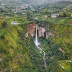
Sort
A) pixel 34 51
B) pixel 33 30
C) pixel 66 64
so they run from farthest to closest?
pixel 33 30 < pixel 34 51 < pixel 66 64

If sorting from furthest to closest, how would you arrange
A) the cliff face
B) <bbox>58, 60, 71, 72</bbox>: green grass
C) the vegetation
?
the cliff face, <bbox>58, 60, 71, 72</bbox>: green grass, the vegetation

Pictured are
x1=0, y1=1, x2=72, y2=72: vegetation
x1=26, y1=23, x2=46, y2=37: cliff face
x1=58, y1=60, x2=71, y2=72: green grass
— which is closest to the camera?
x1=0, y1=1, x2=72, y2=72: vegetation

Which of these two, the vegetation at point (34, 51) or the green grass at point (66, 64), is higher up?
the vegetation at point (34, 51)

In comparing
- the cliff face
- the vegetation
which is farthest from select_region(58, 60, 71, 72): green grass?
the cliff face

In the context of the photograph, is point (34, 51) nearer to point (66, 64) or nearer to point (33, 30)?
point (33, 30)

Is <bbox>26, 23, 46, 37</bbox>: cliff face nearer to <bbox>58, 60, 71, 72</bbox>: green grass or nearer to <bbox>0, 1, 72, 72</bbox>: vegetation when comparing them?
<bbox>0, 1, 72, 72</bbox>: vegetation

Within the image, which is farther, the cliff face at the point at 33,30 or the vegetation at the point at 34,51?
the cliff face at the point at 33,30

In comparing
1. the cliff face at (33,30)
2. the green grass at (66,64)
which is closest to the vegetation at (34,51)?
the green grass at (66,64)

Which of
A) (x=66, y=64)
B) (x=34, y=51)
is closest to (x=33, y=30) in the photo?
(x=34, y=51)

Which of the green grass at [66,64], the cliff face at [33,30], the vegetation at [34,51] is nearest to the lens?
the vegetation at [34,51]

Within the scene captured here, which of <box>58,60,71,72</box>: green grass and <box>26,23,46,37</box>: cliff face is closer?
<box>58,60,71,72</box>: green grass

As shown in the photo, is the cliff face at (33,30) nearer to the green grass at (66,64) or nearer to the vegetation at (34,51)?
the vegetation at (34,51)

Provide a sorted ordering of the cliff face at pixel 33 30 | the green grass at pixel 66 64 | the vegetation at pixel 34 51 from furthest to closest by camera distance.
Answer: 1. the cliff face at pixel 33 30
2. the green grass at pixel 66 64
3. the vegetation at pixel 34 51
